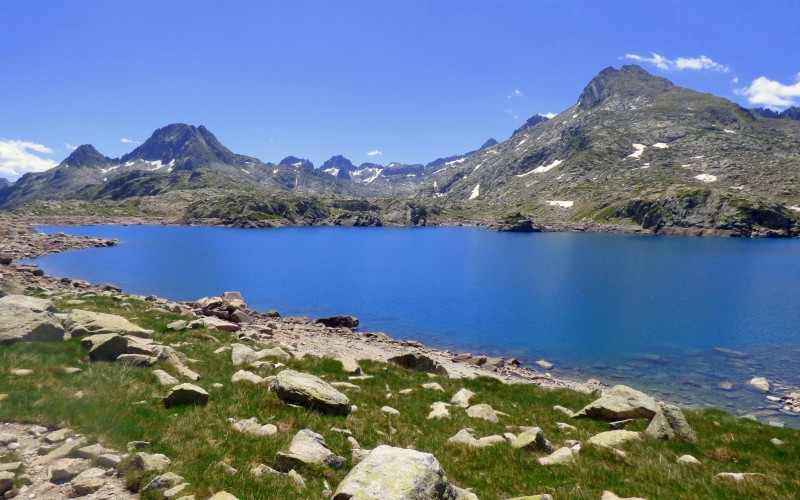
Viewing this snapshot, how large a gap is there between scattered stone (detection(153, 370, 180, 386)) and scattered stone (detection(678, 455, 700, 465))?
17.8m

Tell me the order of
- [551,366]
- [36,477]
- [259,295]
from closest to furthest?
1. [36,477]
2. [551,366]
3. [259,295]

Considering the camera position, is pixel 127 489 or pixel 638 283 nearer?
pixel 127 489

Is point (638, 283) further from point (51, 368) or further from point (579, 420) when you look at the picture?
point (51, 368)

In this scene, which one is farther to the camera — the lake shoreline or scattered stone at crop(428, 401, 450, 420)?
the lake shoreline

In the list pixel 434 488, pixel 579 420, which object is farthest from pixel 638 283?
pixel 434 488

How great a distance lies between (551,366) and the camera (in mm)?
43188

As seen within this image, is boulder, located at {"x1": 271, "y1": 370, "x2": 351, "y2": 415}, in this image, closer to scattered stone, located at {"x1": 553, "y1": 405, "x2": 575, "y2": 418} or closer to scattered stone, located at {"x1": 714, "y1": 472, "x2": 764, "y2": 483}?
scattered stone, located at {"x1": 553, "y1": 405, "x2": 575, "y2": 418}

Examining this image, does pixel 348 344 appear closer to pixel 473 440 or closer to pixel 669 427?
pixel 473 440

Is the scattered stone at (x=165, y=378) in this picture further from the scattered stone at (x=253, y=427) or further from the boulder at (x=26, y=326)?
the boulder at (x=26, y=326)

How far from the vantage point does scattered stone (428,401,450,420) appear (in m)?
18.0

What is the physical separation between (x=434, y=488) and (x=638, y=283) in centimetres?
9361

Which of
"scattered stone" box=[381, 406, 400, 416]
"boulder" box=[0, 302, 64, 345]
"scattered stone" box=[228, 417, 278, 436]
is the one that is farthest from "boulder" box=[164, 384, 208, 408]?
"boulder" box=[0, 302, 64, 345]

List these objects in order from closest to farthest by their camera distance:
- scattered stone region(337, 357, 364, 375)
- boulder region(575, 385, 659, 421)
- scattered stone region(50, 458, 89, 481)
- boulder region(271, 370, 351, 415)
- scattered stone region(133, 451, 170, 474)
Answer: scattered stone region(50, 458, 89, 481)
scattered stone region(133, 451, 170, 474)
boulder region(271, 370, 351, 415)
boulder region(575, 385, 659, 421)
scattered stone region(337, 357, 364, 375)

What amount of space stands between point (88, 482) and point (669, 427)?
1910 cm
